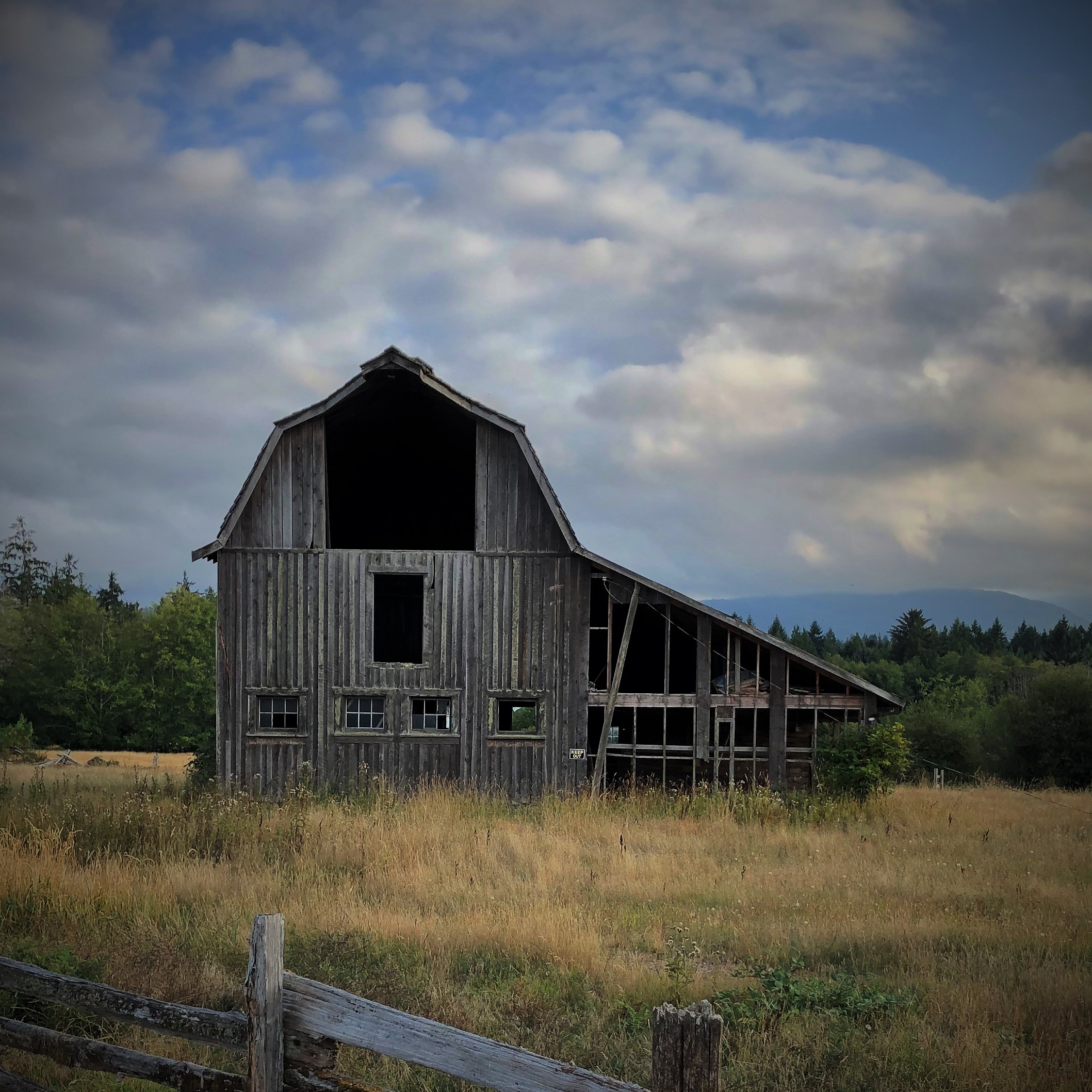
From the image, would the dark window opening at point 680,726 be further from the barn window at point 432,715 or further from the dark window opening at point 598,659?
the barn window at point 432,715

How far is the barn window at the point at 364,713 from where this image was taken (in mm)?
17203

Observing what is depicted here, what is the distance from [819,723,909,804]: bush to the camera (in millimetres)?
16688

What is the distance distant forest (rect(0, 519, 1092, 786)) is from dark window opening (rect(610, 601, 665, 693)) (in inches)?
422

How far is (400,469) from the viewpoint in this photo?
2275 cm

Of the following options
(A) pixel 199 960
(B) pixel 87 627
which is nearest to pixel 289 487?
(A) pixel 199 960

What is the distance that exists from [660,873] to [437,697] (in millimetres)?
6700

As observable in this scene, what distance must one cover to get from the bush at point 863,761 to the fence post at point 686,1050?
45.3ft

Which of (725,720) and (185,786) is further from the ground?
(725,720)

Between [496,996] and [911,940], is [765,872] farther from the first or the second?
[496,996]

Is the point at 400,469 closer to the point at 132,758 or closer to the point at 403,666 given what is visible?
the point at 403,666

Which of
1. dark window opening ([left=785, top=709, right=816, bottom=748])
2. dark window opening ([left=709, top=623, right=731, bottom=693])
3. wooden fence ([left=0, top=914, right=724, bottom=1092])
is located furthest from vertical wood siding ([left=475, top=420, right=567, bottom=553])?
wooden fence ([left=0, top=914, right=724, bottom=1092])

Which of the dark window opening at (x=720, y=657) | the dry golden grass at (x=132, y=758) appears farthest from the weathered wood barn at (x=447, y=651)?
the dry golden grass at (x=132, y=758)

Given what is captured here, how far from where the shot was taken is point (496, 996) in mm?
7488

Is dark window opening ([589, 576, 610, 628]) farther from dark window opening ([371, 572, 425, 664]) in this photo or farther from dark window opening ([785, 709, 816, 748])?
dark window opening ([371, 572, 425, 664])
